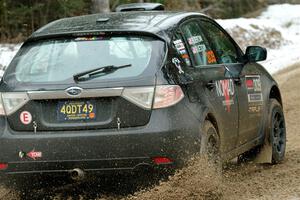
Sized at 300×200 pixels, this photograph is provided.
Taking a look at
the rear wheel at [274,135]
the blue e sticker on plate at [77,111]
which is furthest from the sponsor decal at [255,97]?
the blue e sticker on plate at [77,111]

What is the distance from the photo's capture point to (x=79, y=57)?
19.1 feet

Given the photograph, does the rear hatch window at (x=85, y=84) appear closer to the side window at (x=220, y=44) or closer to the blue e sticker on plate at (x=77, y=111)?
the blue e sticker on plate at (x=77, y=111)

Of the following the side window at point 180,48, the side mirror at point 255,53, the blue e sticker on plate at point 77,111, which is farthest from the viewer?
the side mirror at point 255,53

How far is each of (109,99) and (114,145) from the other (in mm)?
358

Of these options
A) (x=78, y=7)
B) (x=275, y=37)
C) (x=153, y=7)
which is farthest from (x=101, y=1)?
(x=275, y=37)

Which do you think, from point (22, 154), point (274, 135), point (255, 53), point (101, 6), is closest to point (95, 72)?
point (22, 154)

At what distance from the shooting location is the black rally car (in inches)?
216

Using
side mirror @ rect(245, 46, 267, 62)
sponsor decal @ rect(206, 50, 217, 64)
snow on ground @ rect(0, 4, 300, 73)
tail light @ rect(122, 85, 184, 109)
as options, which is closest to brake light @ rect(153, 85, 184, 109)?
tail light @ rect(122, 85, 184, 109)

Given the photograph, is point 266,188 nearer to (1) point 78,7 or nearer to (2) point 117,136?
(2) point 117,136

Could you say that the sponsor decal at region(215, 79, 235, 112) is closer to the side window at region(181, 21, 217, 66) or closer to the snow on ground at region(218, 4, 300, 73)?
the side window at region(181, 21, 217, 66)

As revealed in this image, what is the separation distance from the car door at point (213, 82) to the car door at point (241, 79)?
0.49 ft

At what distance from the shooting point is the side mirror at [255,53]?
24.5 ft

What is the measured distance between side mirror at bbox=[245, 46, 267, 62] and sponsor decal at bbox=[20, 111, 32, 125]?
2.75 metres

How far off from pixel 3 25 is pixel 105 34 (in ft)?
44.3
